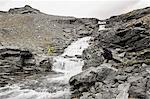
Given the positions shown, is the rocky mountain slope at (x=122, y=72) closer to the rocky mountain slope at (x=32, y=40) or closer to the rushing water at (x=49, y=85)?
the rushing water at (x=49, y=85)

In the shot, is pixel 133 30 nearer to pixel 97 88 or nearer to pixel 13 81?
pixel 97 88

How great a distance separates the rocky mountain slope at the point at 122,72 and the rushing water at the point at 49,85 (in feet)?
7.90

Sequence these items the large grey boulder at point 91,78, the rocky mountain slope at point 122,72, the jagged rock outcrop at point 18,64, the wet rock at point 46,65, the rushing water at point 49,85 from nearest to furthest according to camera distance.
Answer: the rocky mountain slope at point 122,72 < the large grey boulder at point 91,78 < the rushing water at point 49,85 < the jagged rock outcrop at point 18,64 < the wet rock at point 46,65

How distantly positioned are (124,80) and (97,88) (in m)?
2.22

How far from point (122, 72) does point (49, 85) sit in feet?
29.1

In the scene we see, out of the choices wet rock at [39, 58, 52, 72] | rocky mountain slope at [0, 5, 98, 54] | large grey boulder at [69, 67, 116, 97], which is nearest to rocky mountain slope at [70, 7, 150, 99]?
large grey boulder at [69, 67, 116, 97]

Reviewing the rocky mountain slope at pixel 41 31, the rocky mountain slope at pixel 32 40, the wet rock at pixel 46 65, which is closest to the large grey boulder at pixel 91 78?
the rocky mountain slope at pixel 32 40

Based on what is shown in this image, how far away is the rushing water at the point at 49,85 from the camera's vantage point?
29.8 metres

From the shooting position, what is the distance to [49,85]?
32688 mm

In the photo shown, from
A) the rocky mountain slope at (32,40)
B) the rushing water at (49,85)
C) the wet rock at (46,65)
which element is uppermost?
the rocky mountain slope at (32,40)

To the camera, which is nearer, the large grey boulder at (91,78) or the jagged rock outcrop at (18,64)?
the large grey boulder at (91,78)

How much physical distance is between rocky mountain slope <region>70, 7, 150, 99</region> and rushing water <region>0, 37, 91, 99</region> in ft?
7.90

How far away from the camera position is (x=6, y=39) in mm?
52406

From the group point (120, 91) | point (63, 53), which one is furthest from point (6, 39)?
point (120, 91)
